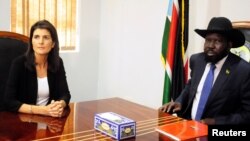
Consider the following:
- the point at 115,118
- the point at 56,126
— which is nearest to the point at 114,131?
the point at 115,118

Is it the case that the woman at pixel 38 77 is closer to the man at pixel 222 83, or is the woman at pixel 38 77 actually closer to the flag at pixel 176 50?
the man at pixel 222 83

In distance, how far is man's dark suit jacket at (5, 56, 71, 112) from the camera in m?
2.01

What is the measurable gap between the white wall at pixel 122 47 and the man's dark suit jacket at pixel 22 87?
4.88ft

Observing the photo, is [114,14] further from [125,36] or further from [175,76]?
[175,76]

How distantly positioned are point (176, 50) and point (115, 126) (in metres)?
1.54

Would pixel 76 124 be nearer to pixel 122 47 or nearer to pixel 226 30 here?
pixel 226 30

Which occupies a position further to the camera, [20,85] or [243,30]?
[243,30]

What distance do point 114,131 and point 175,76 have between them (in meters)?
1.51

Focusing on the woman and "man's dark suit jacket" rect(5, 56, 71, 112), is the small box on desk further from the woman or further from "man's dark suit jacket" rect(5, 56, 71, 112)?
"man's dark suit jacket" rect(5, 56, 71, 112)

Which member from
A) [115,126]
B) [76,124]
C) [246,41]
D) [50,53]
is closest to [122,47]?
[50,53]

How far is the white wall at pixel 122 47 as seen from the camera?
3441 millimetres

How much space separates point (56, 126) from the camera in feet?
5.45

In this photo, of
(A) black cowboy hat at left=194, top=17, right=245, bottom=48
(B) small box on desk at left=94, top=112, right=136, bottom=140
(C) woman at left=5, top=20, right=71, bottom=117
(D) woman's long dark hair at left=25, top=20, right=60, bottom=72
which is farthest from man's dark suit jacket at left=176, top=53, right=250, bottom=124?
(D) woman's long dark hair at left=25, top=20, right=60, bottom=72

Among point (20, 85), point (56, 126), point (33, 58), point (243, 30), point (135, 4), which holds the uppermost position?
point (135, 4)
